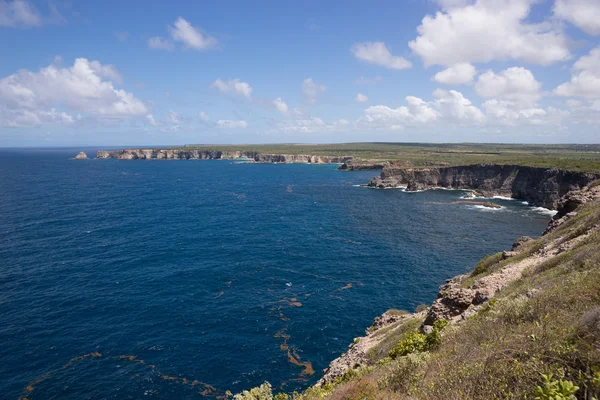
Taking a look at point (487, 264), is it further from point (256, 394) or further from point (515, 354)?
point (256, 394)

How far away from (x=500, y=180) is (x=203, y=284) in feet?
411

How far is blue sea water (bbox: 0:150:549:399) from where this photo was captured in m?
34.0

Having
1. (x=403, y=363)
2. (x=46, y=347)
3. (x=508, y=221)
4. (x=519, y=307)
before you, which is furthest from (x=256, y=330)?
(x=508, y=221)

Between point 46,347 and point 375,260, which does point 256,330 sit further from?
point 375,260

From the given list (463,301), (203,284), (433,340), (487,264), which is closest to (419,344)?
(433,340)

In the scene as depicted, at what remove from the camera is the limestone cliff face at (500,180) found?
104312 millimetres

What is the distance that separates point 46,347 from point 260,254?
35103mm

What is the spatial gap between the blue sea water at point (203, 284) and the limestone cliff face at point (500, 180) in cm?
1074

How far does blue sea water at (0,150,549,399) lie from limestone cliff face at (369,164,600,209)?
35.2 feet

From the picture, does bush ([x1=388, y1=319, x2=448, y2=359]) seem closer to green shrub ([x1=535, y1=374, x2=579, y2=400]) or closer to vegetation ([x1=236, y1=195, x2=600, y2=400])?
vegetation ([x1=236, y1=195, x2=600, y2=400])

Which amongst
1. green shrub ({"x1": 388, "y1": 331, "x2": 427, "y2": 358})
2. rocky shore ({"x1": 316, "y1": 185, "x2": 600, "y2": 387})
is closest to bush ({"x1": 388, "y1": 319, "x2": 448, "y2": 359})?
green shrub ({"x1": 388, "y1": 331, "x2": 427, "y2": 358})

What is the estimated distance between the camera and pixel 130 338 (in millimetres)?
38594

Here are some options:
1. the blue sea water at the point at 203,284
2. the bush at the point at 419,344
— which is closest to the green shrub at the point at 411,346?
the bush at the point at 419,344

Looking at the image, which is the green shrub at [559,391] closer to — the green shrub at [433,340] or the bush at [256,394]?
the green shrub at [433,340]
